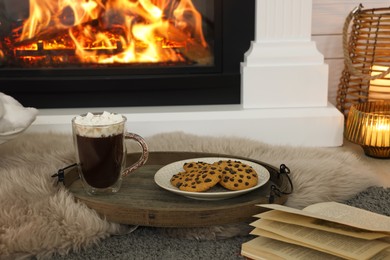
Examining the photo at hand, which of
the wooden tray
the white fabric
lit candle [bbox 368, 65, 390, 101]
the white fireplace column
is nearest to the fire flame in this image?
the white fireplace column

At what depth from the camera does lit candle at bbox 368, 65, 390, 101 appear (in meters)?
1.96

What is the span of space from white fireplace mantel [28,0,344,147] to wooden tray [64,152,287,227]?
0.61 m

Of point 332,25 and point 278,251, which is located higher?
point 332,25

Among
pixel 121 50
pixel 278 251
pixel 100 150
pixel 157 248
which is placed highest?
pixel 121 50

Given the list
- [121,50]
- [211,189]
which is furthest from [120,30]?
[211,189]

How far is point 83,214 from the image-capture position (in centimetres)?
118

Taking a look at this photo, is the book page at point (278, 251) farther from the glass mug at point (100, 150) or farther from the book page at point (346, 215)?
the glass mug at point (100, 150)

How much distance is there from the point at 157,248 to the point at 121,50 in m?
1.01

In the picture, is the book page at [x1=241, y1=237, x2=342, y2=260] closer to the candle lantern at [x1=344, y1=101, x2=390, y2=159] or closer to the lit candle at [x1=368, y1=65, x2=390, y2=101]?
the candle lantern at [x1=344, y1=101, x2=390, y2=159]

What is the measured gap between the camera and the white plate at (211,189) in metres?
1.18

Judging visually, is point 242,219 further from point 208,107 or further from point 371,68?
point 371,68

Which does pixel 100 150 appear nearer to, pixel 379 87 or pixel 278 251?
pixel 278 251

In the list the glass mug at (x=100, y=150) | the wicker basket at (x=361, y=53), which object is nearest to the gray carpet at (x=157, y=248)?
the glass mug at (x=100, y=150)

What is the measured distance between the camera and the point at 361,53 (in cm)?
212
